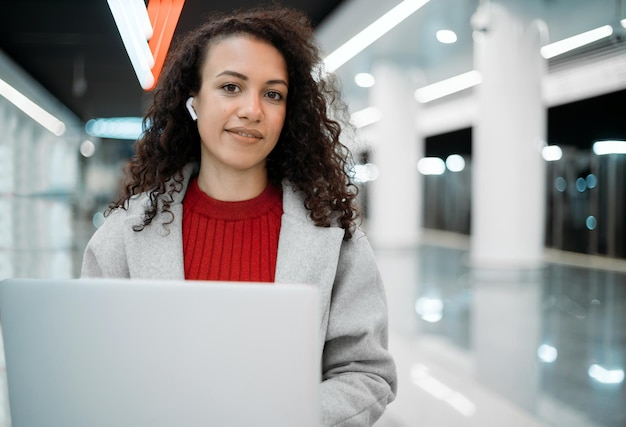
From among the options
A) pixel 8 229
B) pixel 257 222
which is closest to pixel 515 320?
pixel 257 222

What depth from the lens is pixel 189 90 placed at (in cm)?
150

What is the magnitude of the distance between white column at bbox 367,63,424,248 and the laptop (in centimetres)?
1484

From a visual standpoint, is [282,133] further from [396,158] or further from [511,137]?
[396,158]

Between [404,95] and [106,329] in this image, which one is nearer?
[106,329]

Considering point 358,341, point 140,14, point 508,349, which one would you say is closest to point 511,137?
point 508,349

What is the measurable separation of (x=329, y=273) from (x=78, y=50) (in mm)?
10533

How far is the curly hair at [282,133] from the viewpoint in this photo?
54.2 inches

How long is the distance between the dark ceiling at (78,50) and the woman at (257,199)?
717 centimetres

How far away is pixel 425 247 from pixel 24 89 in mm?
11230

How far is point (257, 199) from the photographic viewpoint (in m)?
1.43

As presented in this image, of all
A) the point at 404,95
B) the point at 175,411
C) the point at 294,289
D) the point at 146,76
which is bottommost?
the point at 175,411

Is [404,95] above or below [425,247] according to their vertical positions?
above

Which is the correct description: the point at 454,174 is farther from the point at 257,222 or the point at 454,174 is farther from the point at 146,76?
the point at 257,222

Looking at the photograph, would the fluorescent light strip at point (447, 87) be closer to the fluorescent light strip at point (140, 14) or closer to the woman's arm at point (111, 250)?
the fluorescent light strip at point (140, 14)
